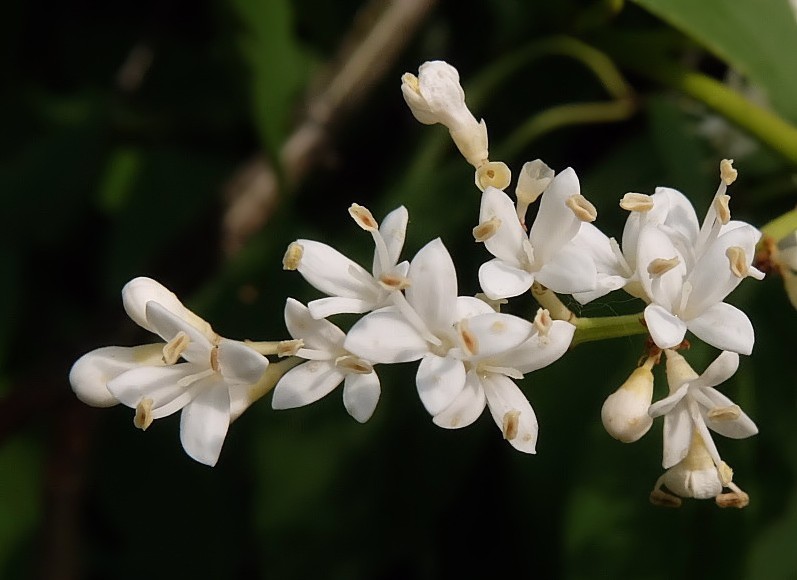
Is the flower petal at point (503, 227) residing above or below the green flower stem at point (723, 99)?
below

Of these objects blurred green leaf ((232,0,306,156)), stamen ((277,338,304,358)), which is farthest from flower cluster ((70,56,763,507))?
blurred green leaf ((232,0,306,156))

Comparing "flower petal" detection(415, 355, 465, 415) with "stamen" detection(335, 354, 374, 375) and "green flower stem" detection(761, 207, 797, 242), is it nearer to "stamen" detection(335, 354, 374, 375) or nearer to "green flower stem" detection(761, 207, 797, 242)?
"stamen" detection(335, 354, 374, 375)

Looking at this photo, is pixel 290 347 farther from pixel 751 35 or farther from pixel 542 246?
pixel 751 35

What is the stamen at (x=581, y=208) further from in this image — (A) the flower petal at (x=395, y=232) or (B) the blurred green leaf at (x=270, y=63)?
(B) the blurred green leaf at (x=270, y=63)

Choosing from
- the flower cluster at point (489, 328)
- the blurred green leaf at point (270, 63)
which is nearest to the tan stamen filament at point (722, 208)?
the flower cluster at point (489, 328)

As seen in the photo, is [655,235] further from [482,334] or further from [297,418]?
[297,418]

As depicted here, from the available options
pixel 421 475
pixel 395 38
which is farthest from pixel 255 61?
pixel 421 475
